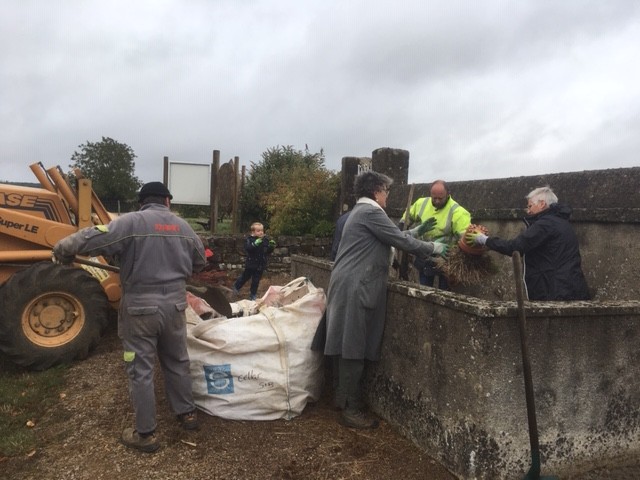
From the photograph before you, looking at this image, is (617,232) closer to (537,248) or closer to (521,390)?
(537,248)

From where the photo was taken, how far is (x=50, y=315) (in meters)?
5.23

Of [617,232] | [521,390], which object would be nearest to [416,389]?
[521,390]

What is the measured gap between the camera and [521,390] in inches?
113

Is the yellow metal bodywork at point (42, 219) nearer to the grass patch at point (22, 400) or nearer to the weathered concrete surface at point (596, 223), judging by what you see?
the grass patch at point (22, 400)

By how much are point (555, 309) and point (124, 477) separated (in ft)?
8.83

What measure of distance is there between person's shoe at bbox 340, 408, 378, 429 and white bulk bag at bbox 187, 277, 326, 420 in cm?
34

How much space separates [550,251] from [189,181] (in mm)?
9261

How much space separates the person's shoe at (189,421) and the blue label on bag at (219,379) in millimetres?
232

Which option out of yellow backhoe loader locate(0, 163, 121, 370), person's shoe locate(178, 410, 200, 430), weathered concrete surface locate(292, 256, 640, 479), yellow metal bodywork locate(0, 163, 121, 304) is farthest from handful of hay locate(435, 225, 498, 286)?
yellow metal bodywork locate(0, 163, 121, 304)

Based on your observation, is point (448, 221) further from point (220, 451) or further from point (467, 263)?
point (220, 451)

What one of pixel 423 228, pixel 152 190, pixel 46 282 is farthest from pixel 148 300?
pixel 423 228

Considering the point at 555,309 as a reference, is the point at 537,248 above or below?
above

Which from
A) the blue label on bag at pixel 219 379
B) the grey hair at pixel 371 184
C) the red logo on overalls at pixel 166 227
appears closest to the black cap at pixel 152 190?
the red logo on overalls at pixel 166 227

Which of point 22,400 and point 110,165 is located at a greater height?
point 110,165
